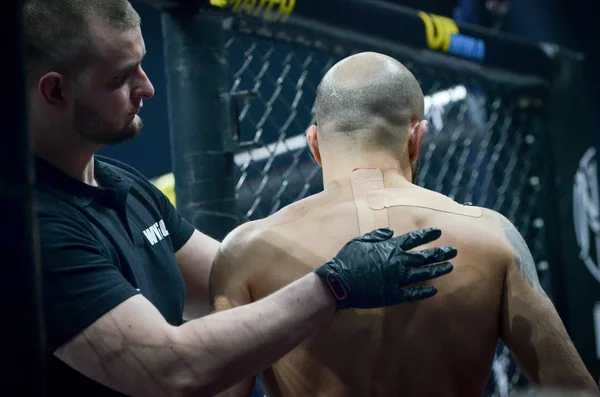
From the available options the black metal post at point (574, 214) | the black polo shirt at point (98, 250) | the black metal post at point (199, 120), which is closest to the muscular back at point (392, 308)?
the black polo shirt at point (98, 250)

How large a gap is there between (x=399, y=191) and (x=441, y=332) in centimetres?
29

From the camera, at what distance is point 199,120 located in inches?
80.6

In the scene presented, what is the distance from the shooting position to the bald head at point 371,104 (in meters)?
1.65

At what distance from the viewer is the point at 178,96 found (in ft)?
6.74

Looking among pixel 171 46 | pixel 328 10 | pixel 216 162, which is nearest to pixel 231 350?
pixel 216 162

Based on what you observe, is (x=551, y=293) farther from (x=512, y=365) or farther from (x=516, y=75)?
(x=516, y=75)

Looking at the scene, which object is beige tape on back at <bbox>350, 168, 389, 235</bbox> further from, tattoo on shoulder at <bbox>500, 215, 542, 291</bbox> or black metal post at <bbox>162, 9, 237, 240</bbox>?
black metal post at <bbox>162, 9, 237, 240</bbox>

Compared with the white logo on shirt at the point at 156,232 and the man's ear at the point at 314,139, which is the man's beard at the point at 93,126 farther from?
the man's ear at the point at 314,139

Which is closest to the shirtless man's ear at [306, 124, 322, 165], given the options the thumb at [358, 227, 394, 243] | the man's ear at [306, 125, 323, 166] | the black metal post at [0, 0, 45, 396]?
the man's ear at [306, 125, 323, 166]

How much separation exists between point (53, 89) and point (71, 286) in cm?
42

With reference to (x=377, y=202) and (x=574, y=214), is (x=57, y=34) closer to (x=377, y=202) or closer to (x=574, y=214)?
(x=377, y=202)

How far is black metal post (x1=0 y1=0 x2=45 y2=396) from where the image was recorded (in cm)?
79

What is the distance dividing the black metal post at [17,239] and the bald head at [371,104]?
36.6 inches

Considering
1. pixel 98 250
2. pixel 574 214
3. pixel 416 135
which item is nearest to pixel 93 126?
pixel 98 250
